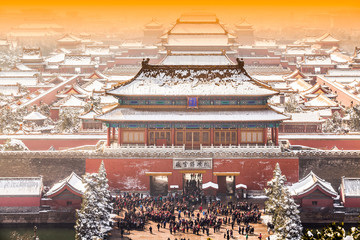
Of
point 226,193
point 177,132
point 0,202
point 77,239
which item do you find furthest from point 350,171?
point 0,202

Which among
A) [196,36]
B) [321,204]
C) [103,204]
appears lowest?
[321,204]

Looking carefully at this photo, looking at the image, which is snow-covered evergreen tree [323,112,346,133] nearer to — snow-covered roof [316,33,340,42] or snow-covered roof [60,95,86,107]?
snow-covered roof [60,95,86,107]

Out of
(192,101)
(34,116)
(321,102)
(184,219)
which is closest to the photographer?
(184,219)

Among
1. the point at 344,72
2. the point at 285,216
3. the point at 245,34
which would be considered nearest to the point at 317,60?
the point at 344,72

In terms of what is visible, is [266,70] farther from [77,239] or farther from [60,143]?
[77,239]

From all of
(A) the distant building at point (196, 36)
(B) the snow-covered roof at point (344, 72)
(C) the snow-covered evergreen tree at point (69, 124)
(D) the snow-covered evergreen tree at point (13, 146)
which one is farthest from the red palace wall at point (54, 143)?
(B) the snow-covered roof at point (344, 72)

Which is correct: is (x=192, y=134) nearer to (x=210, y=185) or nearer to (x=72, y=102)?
(x=210, y=185)

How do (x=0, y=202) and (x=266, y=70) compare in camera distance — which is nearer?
(x=0, y=202)
